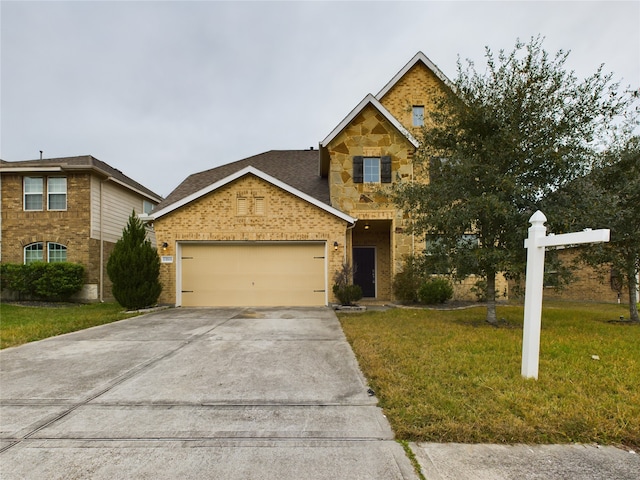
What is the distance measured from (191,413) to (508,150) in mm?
7812

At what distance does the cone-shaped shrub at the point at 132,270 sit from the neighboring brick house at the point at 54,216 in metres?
4.55

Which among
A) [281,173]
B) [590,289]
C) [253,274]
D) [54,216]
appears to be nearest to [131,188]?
[54,216]

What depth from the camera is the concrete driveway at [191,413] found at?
263 centimetres

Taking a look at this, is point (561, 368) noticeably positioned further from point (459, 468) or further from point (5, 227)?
point (5, 227)

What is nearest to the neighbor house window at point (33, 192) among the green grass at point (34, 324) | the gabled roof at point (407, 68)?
the green grass at point (34, 324)

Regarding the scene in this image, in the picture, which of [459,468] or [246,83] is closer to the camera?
[459,468]

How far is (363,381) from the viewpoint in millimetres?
4488

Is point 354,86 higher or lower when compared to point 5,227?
higher

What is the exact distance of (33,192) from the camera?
15.1 metres

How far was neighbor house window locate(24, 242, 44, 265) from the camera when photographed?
584 inches

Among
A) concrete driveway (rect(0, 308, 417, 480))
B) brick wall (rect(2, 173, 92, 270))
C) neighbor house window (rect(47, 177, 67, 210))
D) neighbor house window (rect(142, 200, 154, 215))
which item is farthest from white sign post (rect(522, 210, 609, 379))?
neighbor house window (rect(142, 200, 154, 215))

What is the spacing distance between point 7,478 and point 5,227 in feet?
55.1

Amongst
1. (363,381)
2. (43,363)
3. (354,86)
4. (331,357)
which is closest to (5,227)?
(43,363)

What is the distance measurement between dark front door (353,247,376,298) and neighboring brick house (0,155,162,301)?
11134 mm
